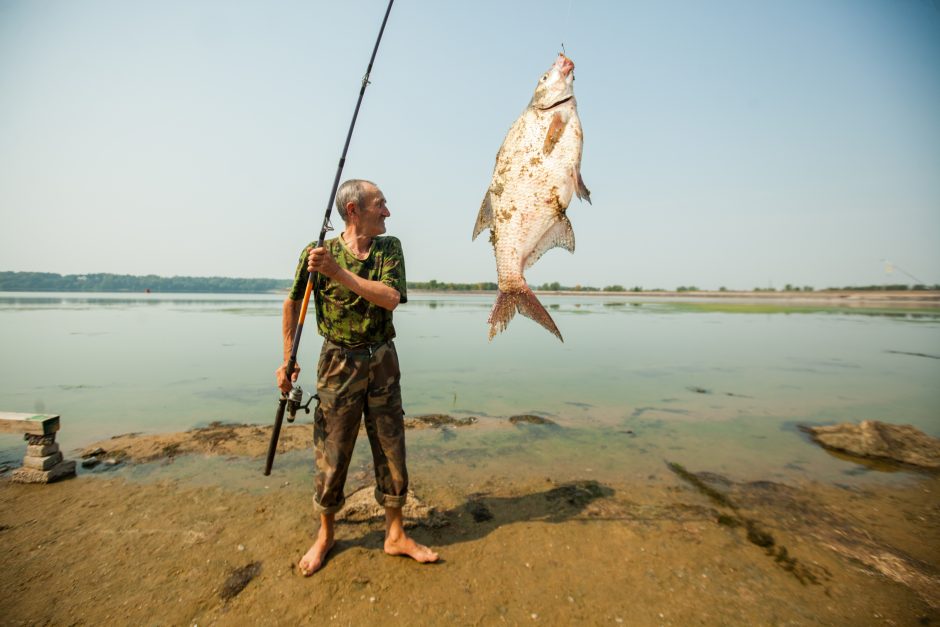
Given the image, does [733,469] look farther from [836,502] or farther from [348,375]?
[348,375]

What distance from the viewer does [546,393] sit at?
945 centimetres

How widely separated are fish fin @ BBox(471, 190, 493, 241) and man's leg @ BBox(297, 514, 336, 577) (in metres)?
2.56

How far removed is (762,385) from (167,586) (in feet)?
39.6

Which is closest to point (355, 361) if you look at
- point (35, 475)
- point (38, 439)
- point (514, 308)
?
point (514, 308)

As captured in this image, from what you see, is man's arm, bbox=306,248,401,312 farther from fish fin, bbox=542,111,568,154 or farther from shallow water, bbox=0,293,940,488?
shallow water, bbox=0,293,940,488

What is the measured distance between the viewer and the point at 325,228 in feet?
10.5

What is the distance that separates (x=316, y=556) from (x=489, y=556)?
138 centimetres

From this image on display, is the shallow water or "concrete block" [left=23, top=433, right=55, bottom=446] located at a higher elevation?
"concrete block" [left=23, top=433, right=55, bottom=446]

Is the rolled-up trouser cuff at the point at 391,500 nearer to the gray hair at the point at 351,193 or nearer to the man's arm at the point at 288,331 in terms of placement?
the man's arm at the point at 288,331

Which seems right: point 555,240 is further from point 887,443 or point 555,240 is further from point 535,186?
point 887,443

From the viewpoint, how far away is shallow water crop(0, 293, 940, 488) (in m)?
5.72

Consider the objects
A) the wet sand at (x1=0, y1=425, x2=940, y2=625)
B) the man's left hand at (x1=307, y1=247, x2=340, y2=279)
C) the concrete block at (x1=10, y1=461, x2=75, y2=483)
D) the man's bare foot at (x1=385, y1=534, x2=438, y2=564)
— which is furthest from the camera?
the concrete block at (x1=10, y1=461, x2=75, y2=483)

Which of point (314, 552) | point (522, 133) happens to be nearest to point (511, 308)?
point (522, 133)

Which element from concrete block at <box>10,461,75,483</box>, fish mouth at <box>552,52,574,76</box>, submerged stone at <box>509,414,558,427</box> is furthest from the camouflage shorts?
submerged stone at <box>509,414,558,427</box>
